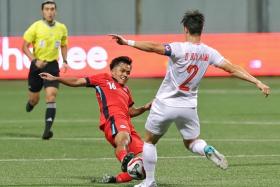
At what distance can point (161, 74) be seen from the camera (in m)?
30.3

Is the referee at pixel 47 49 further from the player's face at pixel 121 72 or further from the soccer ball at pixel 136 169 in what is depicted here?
the soccer ball at pixel 136 169

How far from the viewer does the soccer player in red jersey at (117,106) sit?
12.0 metres

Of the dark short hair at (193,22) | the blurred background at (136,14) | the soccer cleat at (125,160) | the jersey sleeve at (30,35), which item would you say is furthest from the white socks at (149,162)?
the blurred background at (136,14)

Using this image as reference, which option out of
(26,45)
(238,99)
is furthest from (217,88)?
(26,45)

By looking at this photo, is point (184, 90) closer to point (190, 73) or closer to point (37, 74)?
point (190, 73)

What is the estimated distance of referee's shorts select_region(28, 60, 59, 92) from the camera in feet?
57.9

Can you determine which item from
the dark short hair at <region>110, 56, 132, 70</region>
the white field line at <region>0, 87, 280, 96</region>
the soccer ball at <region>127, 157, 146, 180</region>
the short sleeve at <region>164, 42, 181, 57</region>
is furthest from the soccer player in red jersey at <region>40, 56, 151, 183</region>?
the white field line at <region>0, 87, 280, 96</region>

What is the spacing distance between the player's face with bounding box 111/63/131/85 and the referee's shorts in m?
5.04

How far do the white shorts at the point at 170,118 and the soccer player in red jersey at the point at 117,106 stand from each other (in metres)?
0.97

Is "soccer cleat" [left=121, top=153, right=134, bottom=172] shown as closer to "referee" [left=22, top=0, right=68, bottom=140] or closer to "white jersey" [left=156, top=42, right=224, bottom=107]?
"white jersey" [left=156, top=42, right=224, bottom=107]

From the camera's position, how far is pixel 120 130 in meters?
12.1

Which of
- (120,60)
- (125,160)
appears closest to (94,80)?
(120,60)

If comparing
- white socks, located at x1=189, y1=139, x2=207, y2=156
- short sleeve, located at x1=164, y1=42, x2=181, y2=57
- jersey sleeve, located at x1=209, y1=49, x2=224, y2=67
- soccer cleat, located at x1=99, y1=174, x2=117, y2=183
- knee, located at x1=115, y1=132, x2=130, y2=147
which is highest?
short sleeve, located at x1=164, y1=42, x2=181, y2=57

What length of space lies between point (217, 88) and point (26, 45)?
13.9m
